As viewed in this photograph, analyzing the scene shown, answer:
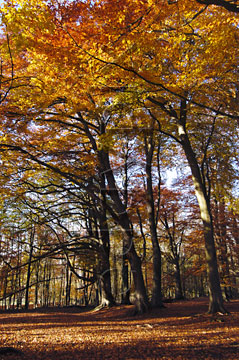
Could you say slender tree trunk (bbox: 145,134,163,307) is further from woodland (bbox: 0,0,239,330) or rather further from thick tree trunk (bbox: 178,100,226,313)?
thick tree trunk (bbox: 178,100,226,313)

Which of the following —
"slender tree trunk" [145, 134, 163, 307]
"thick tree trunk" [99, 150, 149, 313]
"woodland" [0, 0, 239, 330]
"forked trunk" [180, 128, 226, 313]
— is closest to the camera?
"woodland" [0, 0, 239, 330]

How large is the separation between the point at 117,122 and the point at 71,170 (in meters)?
3.28

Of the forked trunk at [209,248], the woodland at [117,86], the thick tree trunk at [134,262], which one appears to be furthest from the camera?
the thick tree trunk at [134,262]

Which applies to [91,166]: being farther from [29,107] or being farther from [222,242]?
[222,242]

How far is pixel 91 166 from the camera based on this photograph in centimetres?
1199

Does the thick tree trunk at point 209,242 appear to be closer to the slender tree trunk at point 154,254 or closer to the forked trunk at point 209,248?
the forked trunk at point 209,248

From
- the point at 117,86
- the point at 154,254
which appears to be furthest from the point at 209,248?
the point at 117,86

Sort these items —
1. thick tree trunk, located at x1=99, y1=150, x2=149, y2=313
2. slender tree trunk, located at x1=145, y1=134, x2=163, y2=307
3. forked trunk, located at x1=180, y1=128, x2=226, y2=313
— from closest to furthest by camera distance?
1. forked trunk, located at x1=180, y1=128, x2=226, y2=313
2. thick tree trunk, located at x1=99, y1=150, x2=149, y2=313
3. slender tree trunk, located at x1=145, y1=134, x2=163, y2=307

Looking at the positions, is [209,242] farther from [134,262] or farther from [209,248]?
[134,262]

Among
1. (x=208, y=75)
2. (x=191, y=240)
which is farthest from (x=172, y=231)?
(x=208, y=75)

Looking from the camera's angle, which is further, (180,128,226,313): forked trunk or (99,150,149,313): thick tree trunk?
(99,150,149,313): thick tree trunk

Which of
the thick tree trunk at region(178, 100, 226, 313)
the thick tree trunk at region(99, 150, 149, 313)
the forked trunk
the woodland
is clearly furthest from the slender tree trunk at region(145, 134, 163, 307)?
the forked trunk

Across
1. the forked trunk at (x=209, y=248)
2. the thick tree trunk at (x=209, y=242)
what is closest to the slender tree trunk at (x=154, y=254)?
the thick tree trunk at (x=209, y=242)

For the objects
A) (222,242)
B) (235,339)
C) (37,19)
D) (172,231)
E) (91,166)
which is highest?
A: (37,19)
